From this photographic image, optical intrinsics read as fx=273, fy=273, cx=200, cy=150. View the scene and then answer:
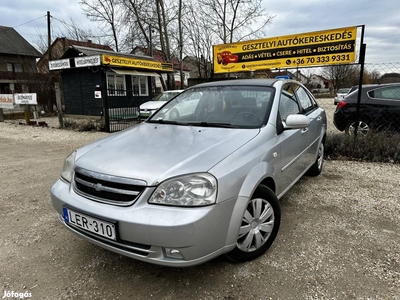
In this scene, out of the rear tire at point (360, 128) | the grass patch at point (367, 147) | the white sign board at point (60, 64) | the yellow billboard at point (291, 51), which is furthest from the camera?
the white sign board at point (60, 64)

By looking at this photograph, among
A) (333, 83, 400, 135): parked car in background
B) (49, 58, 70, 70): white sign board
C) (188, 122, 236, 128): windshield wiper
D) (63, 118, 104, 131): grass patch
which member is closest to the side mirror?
(188, 122, 236, 128): windshield wiper

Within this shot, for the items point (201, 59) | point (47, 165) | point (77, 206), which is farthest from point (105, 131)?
point (201, 59)

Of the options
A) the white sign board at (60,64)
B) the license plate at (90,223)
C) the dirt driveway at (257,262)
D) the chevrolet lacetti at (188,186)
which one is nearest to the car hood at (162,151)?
the chevrolet lacetti at (188,186)

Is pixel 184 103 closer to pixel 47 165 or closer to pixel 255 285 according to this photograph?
pixel 255 285

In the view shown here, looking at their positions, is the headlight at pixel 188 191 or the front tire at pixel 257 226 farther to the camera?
the front tire at pixel 257 226

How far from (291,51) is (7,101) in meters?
13.7

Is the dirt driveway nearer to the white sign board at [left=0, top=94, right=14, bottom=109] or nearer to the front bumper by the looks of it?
the front bumper

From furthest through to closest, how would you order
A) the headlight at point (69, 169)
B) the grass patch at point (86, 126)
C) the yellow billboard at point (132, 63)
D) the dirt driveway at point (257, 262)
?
the yellow billboard at point (132, 63), the grass patch at point (86, 126), the headlight at point (69, 169), the dirt driveway at point (257, 262)

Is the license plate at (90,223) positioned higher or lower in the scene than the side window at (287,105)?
lower

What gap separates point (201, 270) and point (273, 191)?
98cm

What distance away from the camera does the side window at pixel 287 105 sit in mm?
3000

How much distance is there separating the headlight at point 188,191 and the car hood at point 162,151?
0.16 ft

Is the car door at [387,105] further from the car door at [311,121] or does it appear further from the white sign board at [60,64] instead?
the white sign board at [60,64]

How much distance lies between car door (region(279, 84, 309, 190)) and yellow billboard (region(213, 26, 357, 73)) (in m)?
4.50
